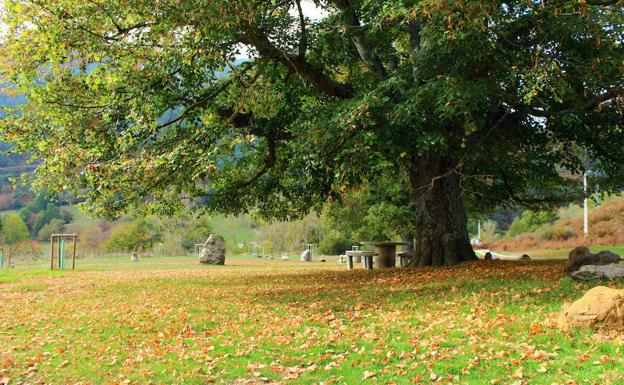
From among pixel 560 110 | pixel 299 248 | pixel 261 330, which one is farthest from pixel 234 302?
pixel 299 248

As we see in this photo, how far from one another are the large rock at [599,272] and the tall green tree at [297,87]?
137 inches

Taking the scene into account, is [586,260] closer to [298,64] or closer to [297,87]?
[298,64]

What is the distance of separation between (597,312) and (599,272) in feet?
13.9

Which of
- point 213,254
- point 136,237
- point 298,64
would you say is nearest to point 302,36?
point 298,64

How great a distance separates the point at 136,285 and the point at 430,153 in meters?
10.8

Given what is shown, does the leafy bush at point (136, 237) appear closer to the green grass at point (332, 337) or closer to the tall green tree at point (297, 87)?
the green grass at point (332, 337)

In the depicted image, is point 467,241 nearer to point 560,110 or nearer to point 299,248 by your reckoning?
point 560,110

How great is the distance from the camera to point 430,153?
1598 centimetres

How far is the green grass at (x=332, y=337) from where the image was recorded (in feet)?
21.6

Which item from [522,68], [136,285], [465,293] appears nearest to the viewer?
[465,293]

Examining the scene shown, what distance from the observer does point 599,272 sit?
1083cm

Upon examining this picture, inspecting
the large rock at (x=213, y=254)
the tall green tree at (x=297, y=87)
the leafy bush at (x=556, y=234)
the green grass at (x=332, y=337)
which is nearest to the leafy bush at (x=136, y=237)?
the large rock at (x=213, y=254)

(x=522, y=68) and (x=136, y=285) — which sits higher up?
(x=522, y=68)

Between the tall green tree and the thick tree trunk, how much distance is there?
0.09 meters
